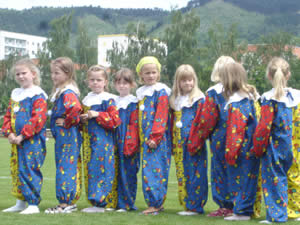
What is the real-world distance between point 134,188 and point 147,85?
47.7 inches

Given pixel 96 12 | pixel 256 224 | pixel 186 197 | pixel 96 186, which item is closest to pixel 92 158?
pixel 96 186

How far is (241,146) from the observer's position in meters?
5.07

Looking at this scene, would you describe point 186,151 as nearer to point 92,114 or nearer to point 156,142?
point 156,142

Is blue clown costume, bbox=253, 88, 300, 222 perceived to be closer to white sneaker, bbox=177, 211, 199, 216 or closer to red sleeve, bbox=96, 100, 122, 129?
white sneaker, bbox=177, 211, 199, 216

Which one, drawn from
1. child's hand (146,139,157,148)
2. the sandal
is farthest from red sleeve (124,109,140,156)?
the sandal

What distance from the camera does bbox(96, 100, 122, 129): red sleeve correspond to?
5.55 m

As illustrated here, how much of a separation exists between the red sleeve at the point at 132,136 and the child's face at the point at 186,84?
2.00 feet

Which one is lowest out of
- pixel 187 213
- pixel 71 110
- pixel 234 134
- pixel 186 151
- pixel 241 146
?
pixel 187 213

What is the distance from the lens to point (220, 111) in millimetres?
5297

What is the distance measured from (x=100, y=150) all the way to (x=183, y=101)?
1.10 meters

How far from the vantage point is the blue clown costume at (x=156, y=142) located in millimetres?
5473

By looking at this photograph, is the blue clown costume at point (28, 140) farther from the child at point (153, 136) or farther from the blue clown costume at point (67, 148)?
the child at point (153, 136)

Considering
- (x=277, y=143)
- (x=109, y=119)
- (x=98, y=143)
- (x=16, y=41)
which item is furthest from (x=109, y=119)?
(x=16, y=41)

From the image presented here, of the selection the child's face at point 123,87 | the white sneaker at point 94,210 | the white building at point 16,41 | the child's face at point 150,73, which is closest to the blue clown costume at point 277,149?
the child's face at point 150,73
